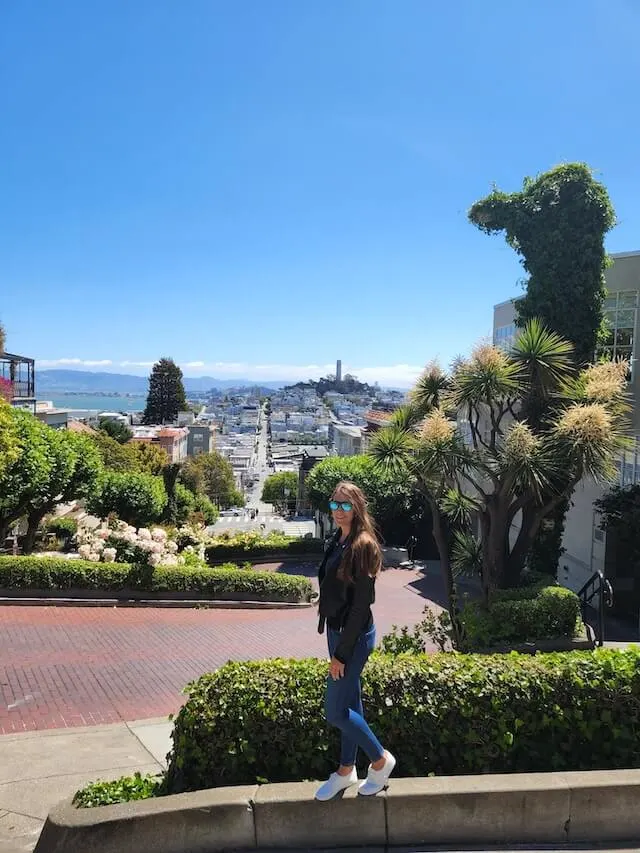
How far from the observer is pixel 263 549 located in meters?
24.5

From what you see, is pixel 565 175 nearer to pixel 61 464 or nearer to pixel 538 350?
pixel 538 350

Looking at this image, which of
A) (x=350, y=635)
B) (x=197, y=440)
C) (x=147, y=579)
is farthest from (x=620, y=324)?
(x=197, y=440)

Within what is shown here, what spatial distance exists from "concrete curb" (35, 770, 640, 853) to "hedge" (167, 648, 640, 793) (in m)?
0.33

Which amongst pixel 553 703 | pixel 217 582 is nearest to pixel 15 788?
pixel 553 703

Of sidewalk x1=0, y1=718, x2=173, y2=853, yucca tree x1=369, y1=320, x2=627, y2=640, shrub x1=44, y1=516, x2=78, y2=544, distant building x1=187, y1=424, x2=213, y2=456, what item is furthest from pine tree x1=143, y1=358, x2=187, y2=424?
sidewalk x1=0, y1=718, x2=173, y2=853

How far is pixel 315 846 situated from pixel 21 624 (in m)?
10.4

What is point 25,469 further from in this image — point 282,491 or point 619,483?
point 282,491

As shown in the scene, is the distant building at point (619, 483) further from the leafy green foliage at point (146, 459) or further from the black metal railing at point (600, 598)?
the leafy green foliage at point (146, 459)

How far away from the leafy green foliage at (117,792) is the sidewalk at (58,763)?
0.45 meters

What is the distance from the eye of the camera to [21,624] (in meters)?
12.3

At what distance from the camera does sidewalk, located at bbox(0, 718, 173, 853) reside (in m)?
4.32

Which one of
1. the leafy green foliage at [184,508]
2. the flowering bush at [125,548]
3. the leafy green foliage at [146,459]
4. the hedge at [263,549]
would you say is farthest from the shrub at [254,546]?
the leafy green foliage at [146,459]

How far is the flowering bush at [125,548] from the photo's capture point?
16.6 m

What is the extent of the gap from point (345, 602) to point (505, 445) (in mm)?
6995
